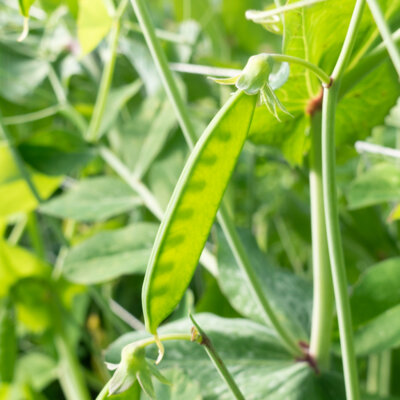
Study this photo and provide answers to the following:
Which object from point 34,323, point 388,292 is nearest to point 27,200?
point 34,323

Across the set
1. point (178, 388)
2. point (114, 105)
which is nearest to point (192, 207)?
point (178, 388)

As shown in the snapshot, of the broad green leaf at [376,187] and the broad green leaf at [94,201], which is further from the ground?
the broad green leaf at [94,201]

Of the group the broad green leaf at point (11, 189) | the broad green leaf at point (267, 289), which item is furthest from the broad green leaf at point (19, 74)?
the broad green leaf at point (267, 289)

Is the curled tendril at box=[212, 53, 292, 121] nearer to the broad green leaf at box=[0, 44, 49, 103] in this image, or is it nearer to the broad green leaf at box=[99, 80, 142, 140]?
the broad green leaf at box=[99, 80, 142, 140]

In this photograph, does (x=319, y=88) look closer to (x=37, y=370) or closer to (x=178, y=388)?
(x=178, y=388)

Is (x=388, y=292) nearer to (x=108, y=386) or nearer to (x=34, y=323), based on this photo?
(x=108, y=386)

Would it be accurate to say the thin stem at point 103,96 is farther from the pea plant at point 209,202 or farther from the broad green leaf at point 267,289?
the broad green leaf at point 267,289
